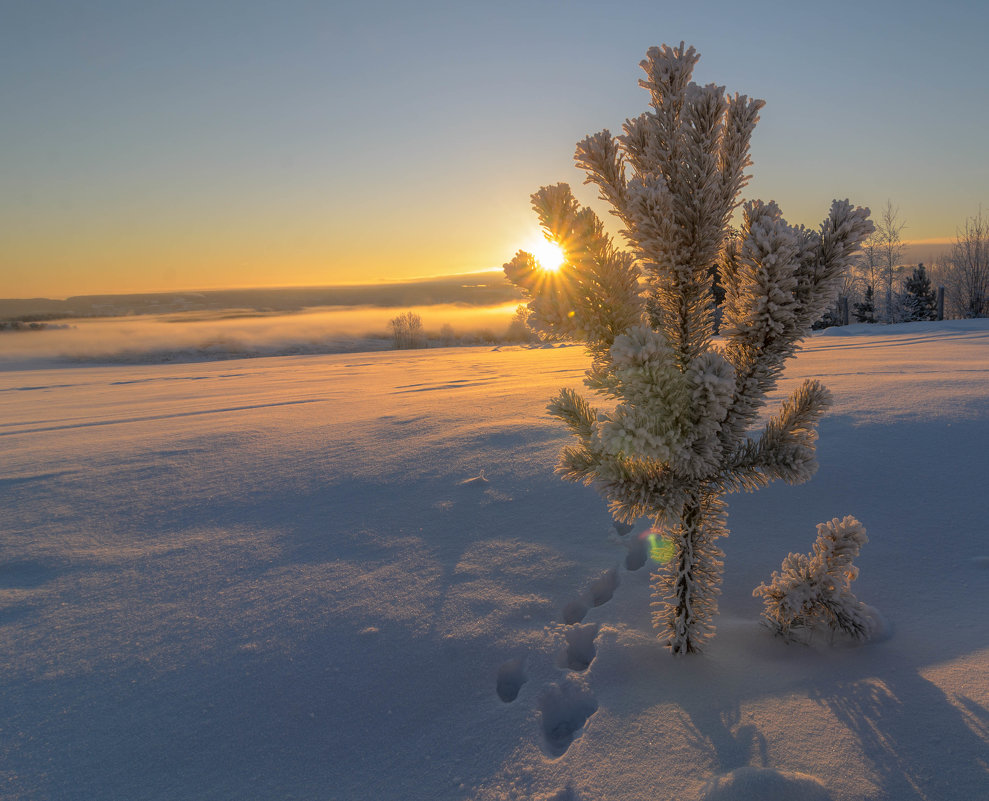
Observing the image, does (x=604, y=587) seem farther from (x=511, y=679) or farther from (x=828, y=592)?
(x=828, y=592)

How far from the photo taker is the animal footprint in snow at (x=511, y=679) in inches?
94.2

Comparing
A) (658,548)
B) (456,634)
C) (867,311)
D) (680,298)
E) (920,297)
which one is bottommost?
(456,634)

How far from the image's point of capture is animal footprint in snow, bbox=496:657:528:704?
239cm

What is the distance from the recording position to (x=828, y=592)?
7.97 ft

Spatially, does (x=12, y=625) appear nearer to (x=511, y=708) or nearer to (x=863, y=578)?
(x=511, y=708)

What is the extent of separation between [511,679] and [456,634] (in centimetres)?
36

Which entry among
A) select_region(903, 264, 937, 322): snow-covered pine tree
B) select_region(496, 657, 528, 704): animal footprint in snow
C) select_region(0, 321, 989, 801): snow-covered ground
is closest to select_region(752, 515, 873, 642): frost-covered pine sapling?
select_region(0, 321, 989, 801): snow-covered ground

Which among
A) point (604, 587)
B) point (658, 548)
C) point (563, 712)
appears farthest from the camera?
point (658, 548)

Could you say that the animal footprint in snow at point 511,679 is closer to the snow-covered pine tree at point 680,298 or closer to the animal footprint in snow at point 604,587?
the animal footprint in snow at point 604,587

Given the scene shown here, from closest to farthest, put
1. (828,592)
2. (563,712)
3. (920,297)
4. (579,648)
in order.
Result: (563,712), (828,592), (579,648), (920,297)

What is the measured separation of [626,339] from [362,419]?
16.5 feet

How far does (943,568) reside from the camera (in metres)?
2.91

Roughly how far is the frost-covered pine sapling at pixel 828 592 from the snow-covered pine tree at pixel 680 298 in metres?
0.55

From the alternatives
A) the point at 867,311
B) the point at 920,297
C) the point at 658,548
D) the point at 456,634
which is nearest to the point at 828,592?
the point at 658,548
